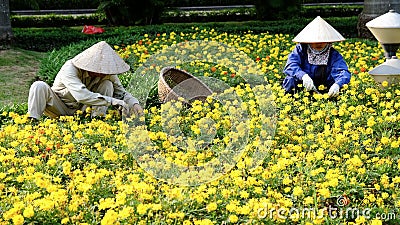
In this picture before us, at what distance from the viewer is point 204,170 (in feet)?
12.5

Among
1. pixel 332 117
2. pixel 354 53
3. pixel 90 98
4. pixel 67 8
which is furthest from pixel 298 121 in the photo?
pixel 67 8

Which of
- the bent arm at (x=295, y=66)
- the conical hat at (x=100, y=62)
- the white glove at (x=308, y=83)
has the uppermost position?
the conical hat at (x=100, y=62)

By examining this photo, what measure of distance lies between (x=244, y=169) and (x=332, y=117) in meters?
1.39

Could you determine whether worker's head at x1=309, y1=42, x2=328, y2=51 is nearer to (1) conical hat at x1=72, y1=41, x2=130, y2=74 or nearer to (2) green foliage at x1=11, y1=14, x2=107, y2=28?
(1) conical hat at x1=72, y1=41, x2=130, y2=74

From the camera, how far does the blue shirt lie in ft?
18.2

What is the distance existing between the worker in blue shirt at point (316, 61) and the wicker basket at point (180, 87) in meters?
0.81

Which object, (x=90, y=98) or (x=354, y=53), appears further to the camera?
(x=354, y=53)

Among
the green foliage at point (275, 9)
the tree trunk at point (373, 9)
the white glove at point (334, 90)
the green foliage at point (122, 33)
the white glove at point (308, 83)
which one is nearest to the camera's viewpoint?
the white glove at point (334, 90)

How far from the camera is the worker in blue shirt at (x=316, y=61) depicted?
5547mm

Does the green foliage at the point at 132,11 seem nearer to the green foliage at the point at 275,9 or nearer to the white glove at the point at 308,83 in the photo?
the green foliage at the point at 275,9

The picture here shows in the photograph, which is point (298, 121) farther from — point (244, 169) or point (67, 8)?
point (67, 8)

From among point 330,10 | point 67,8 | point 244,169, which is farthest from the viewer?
point 67,8

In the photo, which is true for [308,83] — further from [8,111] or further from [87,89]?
[8,111]

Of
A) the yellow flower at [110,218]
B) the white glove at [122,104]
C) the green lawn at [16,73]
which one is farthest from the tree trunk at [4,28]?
the yellow flower at [110,218]
